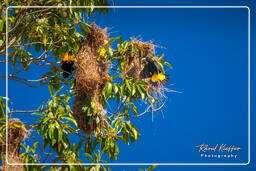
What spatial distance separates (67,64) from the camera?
10.4ft

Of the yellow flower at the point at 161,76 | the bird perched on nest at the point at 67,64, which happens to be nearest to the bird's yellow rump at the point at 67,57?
the bird perched on nest at the point at 67,64

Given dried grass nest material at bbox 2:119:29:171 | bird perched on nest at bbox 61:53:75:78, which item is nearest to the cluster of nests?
bird perched on nest at bbox 61:53:75:78

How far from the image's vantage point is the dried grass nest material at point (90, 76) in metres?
2.84

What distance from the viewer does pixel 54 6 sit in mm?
2988

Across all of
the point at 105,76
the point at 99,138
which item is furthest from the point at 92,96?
the point at 99,138

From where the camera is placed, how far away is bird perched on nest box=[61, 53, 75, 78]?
10.3 ft

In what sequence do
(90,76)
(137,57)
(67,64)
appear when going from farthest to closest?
1. (67,64)
2. (137,57)
3. (90,76)

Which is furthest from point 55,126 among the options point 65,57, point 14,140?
point 65,57

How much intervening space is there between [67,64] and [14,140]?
666 mm

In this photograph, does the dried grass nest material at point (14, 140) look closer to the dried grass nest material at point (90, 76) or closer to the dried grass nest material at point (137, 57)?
the dried grass nest material at point (90, 76)

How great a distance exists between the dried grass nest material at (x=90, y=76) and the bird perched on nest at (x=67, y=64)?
22 centimetres

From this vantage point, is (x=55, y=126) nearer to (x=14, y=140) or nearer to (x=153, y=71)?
(x=14, y=140)

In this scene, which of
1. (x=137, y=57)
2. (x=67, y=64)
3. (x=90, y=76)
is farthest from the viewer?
(x=67, y=64)

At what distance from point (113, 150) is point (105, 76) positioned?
53 cm
